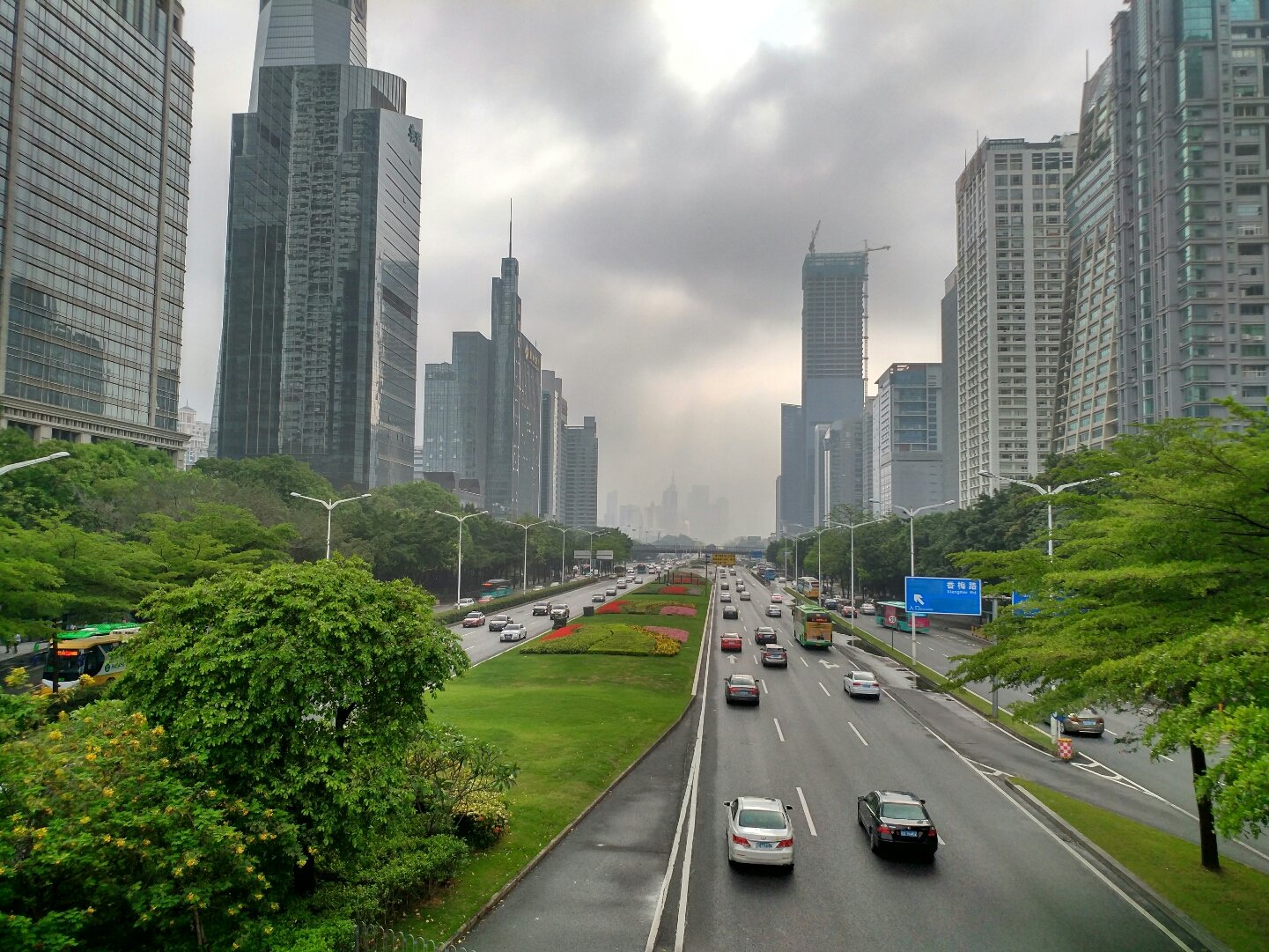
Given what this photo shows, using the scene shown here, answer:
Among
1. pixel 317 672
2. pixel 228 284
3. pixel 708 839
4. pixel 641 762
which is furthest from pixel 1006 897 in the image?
pixel 228 284

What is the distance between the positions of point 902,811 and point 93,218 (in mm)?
114560

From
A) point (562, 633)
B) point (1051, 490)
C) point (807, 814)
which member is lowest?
point (807, 814)

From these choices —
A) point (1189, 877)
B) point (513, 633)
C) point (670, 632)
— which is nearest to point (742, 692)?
point (1189, 877)

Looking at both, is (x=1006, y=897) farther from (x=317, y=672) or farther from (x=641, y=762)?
(x=317, y=672)

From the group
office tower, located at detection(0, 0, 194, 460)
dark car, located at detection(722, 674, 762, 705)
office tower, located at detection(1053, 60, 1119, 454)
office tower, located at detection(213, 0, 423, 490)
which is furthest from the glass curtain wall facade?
office tower, located at detection(1053, 60, 1119, 454)

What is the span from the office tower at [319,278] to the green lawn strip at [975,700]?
11599 cm

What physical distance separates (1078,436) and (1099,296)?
22.0m

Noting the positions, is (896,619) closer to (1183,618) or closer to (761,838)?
(761,838)

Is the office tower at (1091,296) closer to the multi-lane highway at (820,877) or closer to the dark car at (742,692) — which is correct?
the dark car at (742,692)

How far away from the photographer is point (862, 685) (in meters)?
37.4

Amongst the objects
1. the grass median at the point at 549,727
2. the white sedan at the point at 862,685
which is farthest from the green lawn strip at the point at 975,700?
the grass median at the point at 549,727

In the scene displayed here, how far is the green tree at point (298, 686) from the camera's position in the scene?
11.4 metres

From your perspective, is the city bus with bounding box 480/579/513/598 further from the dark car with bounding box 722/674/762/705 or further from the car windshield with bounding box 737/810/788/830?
the car windshield with bounding box 737/810/788/830

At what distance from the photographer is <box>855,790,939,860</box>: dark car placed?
17.0 metres
